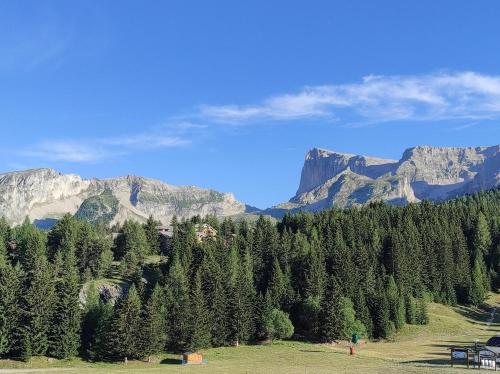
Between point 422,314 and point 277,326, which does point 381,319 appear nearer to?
point 422,314

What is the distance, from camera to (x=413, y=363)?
76.2 m

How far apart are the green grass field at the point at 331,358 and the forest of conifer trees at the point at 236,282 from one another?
4.38 m

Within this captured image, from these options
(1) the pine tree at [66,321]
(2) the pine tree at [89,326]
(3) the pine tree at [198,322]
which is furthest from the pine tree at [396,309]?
(1) the pine tree at [66,321]

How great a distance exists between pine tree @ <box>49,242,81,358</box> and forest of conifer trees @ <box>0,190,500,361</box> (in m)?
0.21

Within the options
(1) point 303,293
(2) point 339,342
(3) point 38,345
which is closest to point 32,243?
(3) point 38,345

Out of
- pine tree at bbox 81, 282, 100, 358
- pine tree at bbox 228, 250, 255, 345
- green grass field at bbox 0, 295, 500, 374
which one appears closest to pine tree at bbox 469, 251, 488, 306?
green grass field at bbox 0, 295, 500, 374

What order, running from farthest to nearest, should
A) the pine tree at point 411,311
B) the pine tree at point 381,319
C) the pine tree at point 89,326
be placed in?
the pine tree at point 411,311, the pine tree at point 381,319, the pine tree at point 89,326

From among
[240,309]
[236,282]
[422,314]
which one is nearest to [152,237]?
[236,282]

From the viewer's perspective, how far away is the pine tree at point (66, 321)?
3625 inches

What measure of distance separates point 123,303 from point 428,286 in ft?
292

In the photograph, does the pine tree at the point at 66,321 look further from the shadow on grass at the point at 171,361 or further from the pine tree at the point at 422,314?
the pine tree at the point at 422,314

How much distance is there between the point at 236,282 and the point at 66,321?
3598 cm

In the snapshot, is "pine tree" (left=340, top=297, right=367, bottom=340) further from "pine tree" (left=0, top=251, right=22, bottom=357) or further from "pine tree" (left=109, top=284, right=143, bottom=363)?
"pine tree" (left=0, top=251, right=22, bottom=357)

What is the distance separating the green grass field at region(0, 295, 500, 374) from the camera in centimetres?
6919
